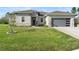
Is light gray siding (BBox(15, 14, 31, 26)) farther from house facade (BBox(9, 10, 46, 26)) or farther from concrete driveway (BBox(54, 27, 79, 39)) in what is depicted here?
concrete driveway (BBox(54, 27, 79, 39))

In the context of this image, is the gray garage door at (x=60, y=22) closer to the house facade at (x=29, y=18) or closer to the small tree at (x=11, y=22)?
the house facade at (x=29, y=18)

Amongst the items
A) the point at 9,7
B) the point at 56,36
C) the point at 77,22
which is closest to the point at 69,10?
the point at 77,22

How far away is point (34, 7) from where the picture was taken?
2422 mm

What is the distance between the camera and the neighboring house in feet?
8.01

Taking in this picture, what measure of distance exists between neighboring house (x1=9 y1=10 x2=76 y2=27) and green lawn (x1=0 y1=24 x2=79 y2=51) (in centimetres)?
12

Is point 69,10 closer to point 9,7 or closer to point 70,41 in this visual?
point 70,41

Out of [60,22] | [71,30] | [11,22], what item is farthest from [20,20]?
[71,30]

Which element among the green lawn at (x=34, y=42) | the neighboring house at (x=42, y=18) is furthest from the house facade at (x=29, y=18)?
the green lawn at (x=34, y=42)

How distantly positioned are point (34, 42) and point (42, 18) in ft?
0.90

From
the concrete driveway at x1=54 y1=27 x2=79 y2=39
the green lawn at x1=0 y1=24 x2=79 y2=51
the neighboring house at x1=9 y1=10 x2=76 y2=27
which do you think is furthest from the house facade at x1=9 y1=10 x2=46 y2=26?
the concrete driveway at x1=54 y1=27 x2=79 y2=39

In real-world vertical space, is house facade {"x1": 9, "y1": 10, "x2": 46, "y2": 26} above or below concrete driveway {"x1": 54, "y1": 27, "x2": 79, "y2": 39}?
above

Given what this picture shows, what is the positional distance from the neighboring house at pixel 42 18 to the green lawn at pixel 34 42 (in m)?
0.12
